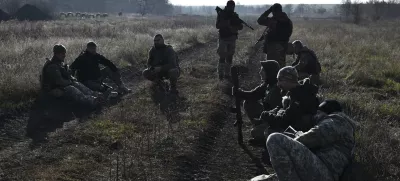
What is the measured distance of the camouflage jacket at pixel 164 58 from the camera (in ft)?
31.3

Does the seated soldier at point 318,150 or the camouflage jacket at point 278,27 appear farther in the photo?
the camouflage jacket at point 278,27

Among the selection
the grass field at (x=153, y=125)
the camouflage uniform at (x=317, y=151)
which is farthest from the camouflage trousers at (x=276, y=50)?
the camouflage uniform at (x=317, y=151)

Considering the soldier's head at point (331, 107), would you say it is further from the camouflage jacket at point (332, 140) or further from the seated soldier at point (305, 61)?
the seated soldier at point (305, 61)

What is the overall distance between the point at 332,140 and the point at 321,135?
6.3 inches

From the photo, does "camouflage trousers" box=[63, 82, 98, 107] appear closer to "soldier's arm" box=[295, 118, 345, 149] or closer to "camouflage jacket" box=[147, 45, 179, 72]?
"camouflage jacket" box=[147, 45, 179, 72]

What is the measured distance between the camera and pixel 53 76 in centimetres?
766

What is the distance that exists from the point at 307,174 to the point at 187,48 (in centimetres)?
1610

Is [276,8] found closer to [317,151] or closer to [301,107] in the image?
[301,107]

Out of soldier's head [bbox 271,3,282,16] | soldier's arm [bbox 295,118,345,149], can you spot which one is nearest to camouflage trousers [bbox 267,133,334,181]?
soldier's arm [bbox 295,118,345,149]

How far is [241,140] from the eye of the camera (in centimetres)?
629

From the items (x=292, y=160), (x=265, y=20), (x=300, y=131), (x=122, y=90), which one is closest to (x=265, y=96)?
(x=300, y=131)

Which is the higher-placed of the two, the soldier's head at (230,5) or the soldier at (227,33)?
the soldier's head at (230,5)

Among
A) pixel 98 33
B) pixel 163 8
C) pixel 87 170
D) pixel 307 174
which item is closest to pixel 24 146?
pixel 87 170

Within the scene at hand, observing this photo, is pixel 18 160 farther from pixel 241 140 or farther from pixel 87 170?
pixel 241 140
